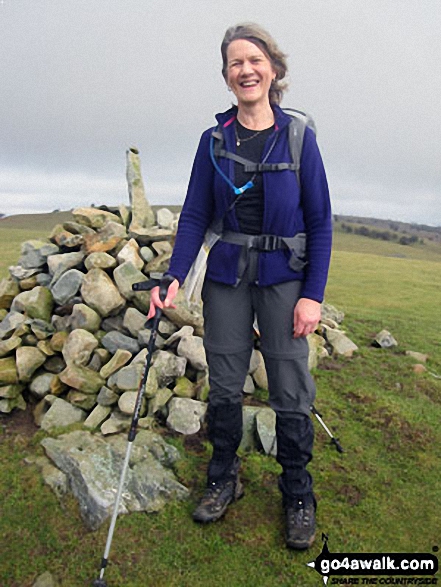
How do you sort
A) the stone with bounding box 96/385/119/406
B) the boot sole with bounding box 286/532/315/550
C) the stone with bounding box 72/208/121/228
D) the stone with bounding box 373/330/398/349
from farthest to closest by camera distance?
1. the stone with bounding box 373/330/398/349
2. the stone with bounding box 72/208/121/228
3. the stone with bounding box 96/385/119/406
4. the boot sole with bounding box 286/532/315/550

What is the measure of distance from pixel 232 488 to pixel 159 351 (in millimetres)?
3059

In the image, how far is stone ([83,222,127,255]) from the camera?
370 inches

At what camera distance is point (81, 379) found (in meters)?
7.71

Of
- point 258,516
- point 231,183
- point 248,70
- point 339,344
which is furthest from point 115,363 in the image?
point 339,344

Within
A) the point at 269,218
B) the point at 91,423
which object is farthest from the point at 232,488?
the point at 269,218

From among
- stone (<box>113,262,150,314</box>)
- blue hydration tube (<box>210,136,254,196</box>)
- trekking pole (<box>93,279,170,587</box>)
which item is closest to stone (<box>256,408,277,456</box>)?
trekking pole (<box>93,279,170,587</box>)

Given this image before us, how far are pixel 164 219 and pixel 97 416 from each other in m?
4.95

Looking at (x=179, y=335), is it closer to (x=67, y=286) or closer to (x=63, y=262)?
(x=67, y=286)

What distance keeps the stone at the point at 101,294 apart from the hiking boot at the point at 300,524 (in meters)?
4.96

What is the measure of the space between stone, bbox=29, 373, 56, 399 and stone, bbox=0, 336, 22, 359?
729mm

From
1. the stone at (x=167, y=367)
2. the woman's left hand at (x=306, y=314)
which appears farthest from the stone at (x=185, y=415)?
the woman's left hand at (x=306, y=314)

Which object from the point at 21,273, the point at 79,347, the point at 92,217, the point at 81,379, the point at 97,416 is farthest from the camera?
the point at 92,217

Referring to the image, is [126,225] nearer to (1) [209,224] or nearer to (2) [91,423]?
(2) [91,423]

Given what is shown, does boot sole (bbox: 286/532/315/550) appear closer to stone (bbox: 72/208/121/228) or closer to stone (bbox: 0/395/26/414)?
stone (bbox: 0/395/26/414)
